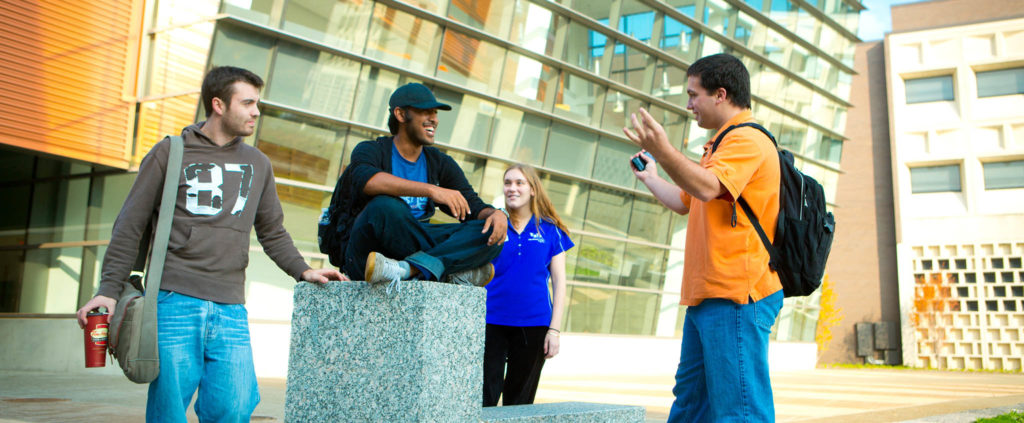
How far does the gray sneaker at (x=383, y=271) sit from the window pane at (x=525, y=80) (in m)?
14.4

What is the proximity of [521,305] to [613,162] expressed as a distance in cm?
1549

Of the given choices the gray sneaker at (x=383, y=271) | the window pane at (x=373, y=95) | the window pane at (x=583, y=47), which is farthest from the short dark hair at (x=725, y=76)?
the window pane at (x=583, y=47)

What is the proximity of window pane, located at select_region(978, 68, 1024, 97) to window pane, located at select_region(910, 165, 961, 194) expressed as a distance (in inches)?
144

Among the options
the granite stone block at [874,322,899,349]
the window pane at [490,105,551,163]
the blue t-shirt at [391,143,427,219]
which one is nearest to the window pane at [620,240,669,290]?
the window pane at [490,105,551,163]

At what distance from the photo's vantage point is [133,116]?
45.6ft

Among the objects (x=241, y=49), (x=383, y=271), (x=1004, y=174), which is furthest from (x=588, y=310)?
(x=1004, y=174)

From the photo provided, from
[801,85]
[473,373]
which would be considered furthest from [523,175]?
[801,85]

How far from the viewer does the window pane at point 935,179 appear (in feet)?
124

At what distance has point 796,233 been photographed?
307 cm

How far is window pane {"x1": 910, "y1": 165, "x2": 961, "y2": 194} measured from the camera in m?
37.9

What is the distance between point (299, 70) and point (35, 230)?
21.9 ft

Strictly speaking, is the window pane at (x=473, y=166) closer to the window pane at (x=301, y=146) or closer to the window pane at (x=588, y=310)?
the window pane at (x=301, y=146)

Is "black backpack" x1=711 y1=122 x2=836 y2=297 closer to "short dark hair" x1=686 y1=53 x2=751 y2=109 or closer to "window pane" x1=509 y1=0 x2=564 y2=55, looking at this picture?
"short dark hair" x1=686 y1=53 x2=751 y2=109

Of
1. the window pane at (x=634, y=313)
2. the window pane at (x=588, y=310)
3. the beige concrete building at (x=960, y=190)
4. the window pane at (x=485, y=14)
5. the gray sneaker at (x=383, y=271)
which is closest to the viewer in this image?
the gray sneaker at (x=383, y=271)
